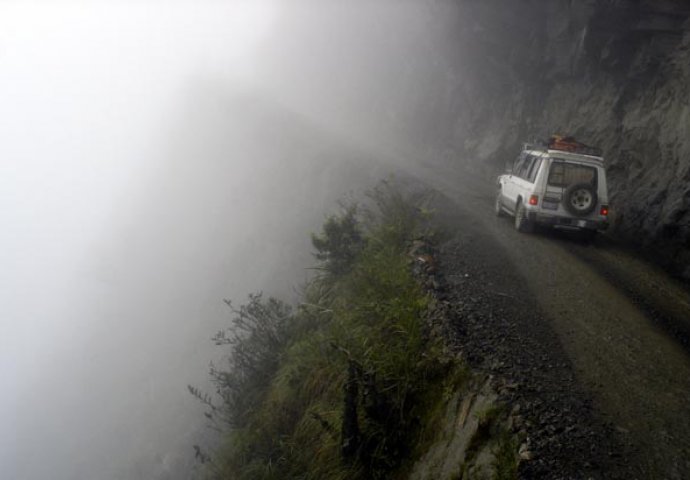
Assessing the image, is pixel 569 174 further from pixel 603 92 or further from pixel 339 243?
pixel 603 92

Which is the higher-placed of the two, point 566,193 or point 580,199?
point 566,193

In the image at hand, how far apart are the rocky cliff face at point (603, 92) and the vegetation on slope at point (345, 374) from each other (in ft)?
18.3

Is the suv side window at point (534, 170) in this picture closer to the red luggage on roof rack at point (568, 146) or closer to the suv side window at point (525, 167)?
the suv side window at point (525, 167)

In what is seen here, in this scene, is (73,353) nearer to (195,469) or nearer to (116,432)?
(116,432)

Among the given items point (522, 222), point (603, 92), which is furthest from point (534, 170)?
point (603, 92)

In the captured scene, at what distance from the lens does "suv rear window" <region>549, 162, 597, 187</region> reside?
1080 cm

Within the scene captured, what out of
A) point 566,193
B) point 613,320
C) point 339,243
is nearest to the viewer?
point 613,320

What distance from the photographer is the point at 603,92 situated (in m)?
16.5

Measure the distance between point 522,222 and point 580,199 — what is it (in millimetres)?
1273

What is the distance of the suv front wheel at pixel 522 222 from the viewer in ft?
37.1

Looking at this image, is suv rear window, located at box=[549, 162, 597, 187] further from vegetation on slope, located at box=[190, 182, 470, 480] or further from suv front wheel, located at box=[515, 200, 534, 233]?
vegetation on slope, located at box=[190, 182, 470, 480]

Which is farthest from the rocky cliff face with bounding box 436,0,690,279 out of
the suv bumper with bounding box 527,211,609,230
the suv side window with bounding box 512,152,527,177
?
the suv side window with bounding box 512,152,527,177

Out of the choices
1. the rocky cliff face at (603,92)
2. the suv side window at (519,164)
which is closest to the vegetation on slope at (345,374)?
the suv side window at (519,164)

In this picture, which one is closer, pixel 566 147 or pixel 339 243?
pixel 339 243
